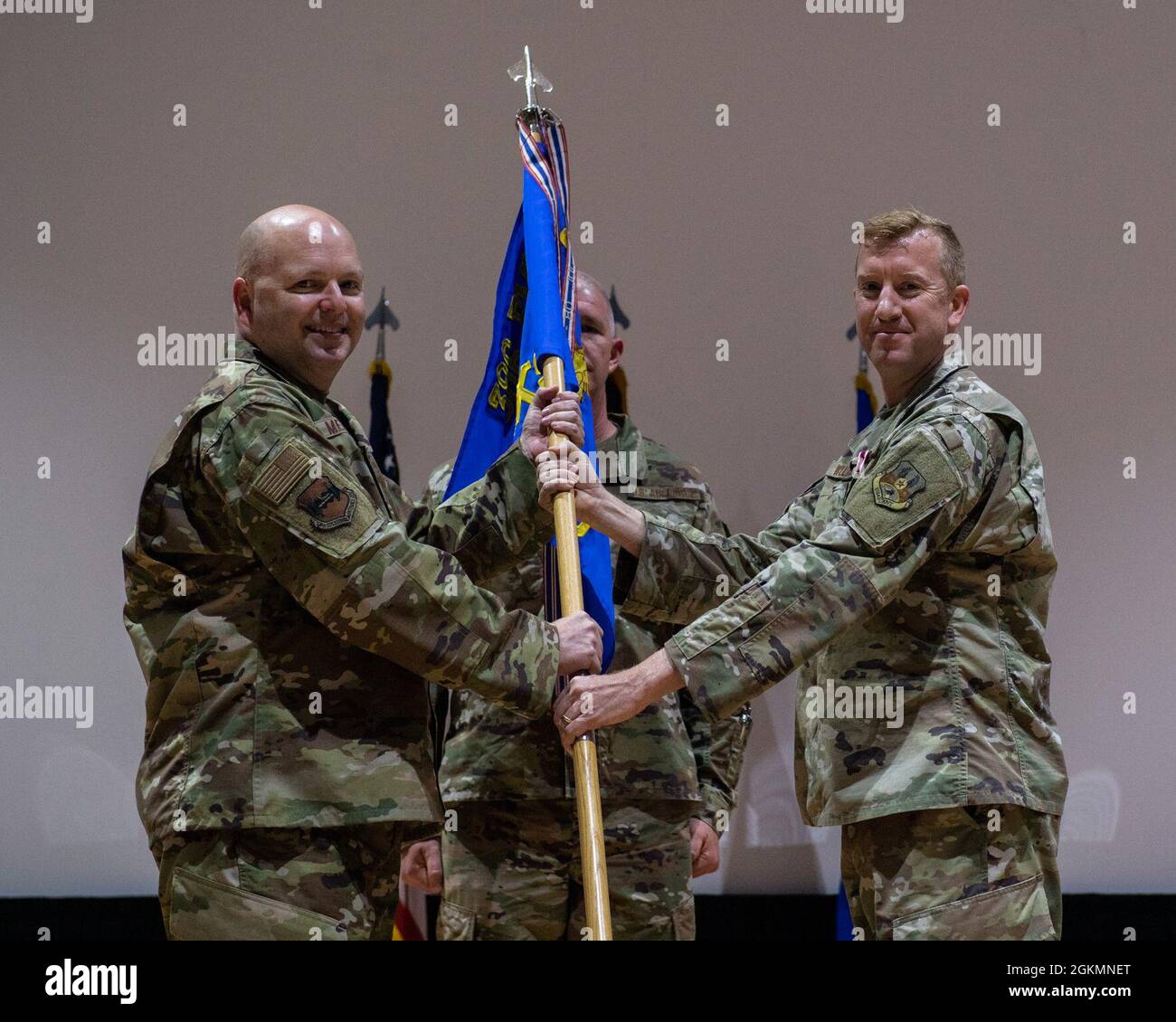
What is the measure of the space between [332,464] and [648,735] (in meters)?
1.25

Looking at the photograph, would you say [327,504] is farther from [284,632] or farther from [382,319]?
[382,319]

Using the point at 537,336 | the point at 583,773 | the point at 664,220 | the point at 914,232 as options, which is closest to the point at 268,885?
the point at 583,773

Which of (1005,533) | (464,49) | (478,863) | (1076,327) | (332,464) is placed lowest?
(478,863)

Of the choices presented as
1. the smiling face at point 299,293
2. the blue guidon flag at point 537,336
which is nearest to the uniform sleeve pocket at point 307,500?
the smiling face at point 299,293

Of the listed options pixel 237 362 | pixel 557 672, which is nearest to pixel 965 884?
pixel 557 672

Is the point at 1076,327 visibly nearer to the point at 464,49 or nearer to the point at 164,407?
the point at 464,49

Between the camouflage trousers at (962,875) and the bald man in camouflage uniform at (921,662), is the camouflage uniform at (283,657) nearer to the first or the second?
the bald man in camouflage uniform at (921,662)

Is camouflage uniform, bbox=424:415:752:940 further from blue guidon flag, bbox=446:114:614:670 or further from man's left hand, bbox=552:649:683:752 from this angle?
man's left hand, bbox=552:649:683:752

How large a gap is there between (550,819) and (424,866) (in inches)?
16.7

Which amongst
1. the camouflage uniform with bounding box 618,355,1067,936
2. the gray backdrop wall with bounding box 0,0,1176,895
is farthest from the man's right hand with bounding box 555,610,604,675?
the gray backdrop wall with bounding box 0,0,1176,895

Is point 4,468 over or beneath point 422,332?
beneath

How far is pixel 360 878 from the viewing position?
237 cm

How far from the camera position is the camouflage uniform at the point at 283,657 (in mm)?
2293
